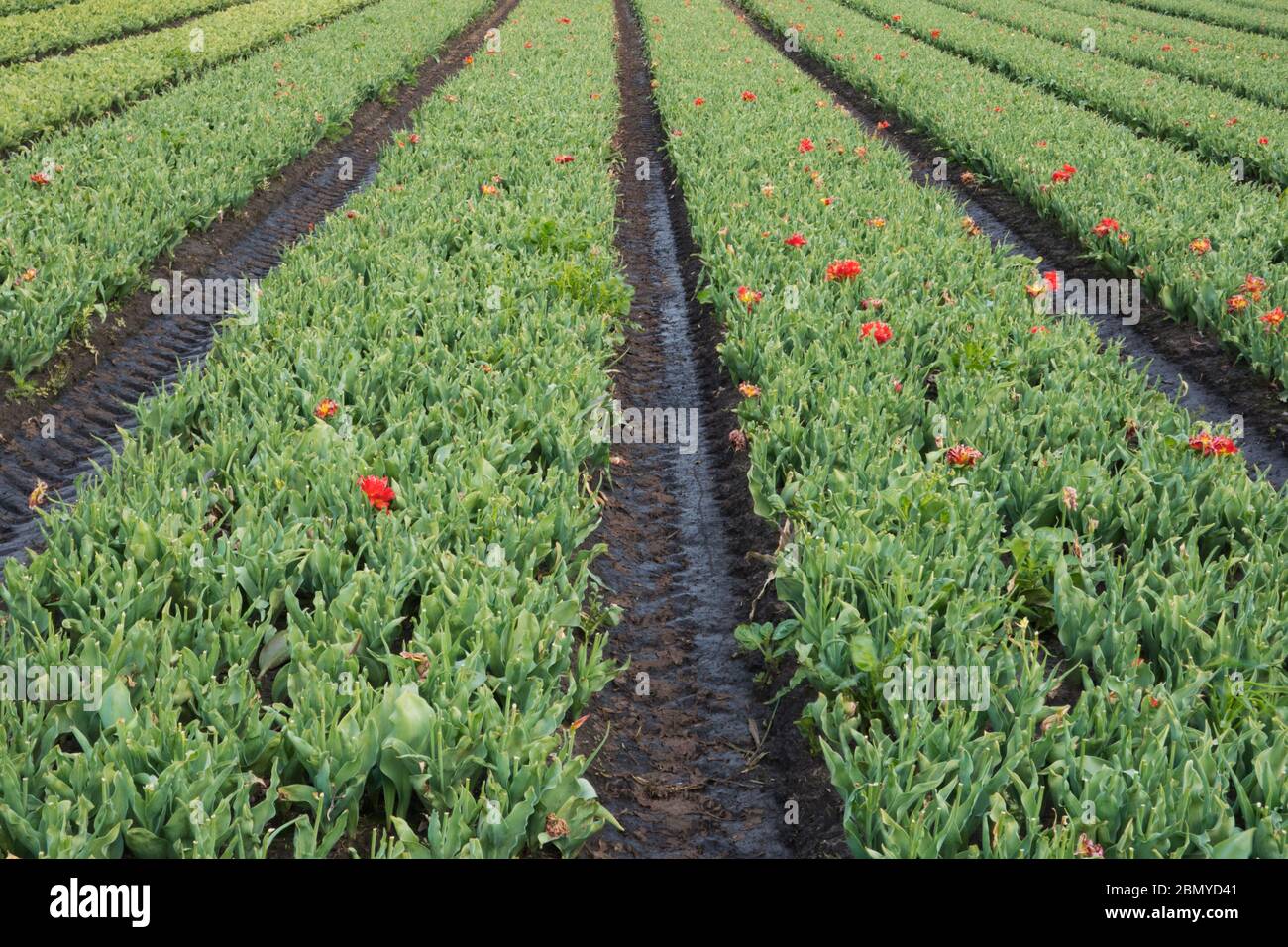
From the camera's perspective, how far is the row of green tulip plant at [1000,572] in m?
2.74

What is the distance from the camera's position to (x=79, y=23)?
60.8ft

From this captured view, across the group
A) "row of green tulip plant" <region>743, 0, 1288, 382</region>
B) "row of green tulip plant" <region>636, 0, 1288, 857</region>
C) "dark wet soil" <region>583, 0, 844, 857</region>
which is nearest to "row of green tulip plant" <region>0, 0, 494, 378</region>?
"dark wet soil" <region>583, 0, 844, 857</region>

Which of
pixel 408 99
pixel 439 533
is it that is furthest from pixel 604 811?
pixel 408 99

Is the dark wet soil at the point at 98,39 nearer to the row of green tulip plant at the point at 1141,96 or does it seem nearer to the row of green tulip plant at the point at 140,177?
the row of green tulip plant at the point at 140,177

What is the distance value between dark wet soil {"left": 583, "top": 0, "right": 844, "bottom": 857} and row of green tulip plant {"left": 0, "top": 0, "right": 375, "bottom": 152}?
21.1ft

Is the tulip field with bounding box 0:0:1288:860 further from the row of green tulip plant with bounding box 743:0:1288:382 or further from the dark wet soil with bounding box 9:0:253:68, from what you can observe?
the dark wet soil with bounding box 9:0:253:68

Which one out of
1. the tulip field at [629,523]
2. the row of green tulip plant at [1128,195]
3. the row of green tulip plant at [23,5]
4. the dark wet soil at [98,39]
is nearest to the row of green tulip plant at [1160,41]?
the row of green tulip plant at [1128,195]

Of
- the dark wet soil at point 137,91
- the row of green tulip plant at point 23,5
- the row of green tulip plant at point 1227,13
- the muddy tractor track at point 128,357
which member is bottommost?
the muddy tractor track at point 128,357

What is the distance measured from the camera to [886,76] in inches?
629

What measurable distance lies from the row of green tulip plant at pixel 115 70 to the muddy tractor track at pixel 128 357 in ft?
6.21

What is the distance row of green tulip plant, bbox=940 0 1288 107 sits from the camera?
1741cm

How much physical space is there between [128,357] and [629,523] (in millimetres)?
3778

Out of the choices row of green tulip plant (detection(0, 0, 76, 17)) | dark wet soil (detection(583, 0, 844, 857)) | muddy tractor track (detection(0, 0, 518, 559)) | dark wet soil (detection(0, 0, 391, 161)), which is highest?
row of green tulip plant (detection(0, 0, 76, 17))

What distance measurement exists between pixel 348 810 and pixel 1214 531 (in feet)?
10.8
